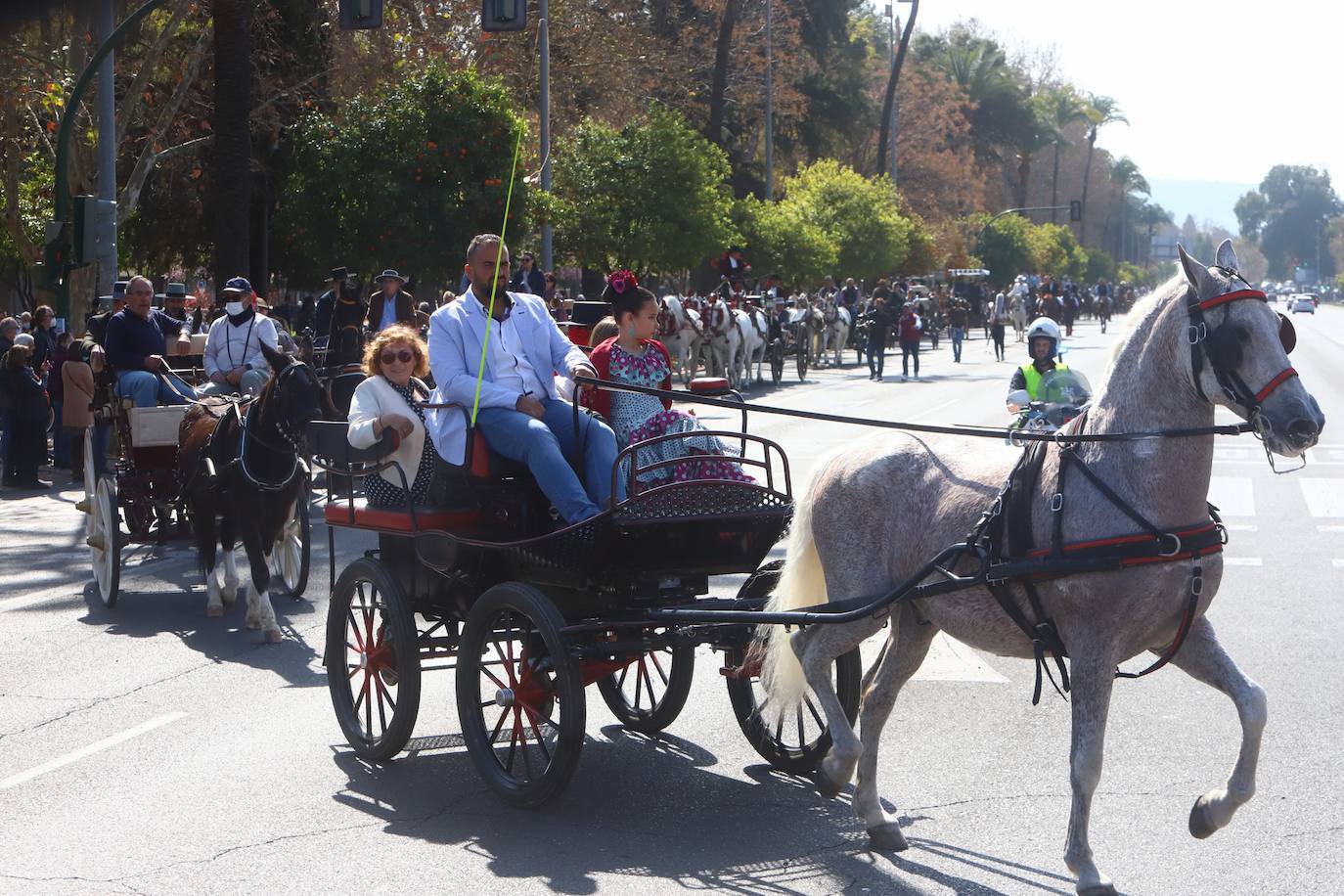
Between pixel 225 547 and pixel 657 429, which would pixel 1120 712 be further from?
pixel 225 547

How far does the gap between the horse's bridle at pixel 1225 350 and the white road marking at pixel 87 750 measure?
5171 millimetres

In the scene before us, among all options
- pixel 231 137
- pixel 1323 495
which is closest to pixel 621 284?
pixel 1323 495

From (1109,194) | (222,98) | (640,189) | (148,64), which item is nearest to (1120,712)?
(222,98)

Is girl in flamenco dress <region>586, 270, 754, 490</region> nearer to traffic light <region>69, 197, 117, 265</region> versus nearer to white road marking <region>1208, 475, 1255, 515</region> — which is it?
white road marking <region>1208, 475, 1255, 515</region>

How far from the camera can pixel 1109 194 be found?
148750 mm

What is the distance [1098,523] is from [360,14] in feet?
43.4

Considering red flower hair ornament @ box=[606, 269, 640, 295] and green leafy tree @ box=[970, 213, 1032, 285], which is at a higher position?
green leafy tree @ box=[970, 213, 1032, 285]

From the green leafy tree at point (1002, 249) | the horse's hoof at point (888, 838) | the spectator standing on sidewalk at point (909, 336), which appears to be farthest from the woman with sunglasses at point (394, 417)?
the green leafy tree at point (1002, 249)

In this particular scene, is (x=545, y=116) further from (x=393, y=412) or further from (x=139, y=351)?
(x=393, y=412)

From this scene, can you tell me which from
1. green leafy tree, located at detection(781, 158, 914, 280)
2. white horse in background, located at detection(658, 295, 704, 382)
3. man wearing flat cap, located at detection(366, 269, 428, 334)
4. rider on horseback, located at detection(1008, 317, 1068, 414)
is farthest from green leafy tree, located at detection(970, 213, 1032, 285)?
rider on horseback, located at detection(1008, 317, 1068, 414)

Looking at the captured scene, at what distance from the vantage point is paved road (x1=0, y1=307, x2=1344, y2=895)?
224 inches

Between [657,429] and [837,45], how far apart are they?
59239 mm

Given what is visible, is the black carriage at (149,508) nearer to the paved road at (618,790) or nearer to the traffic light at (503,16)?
the paved road at (618,790)

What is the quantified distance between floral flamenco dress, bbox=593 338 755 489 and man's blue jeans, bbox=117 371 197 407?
6.04 m
